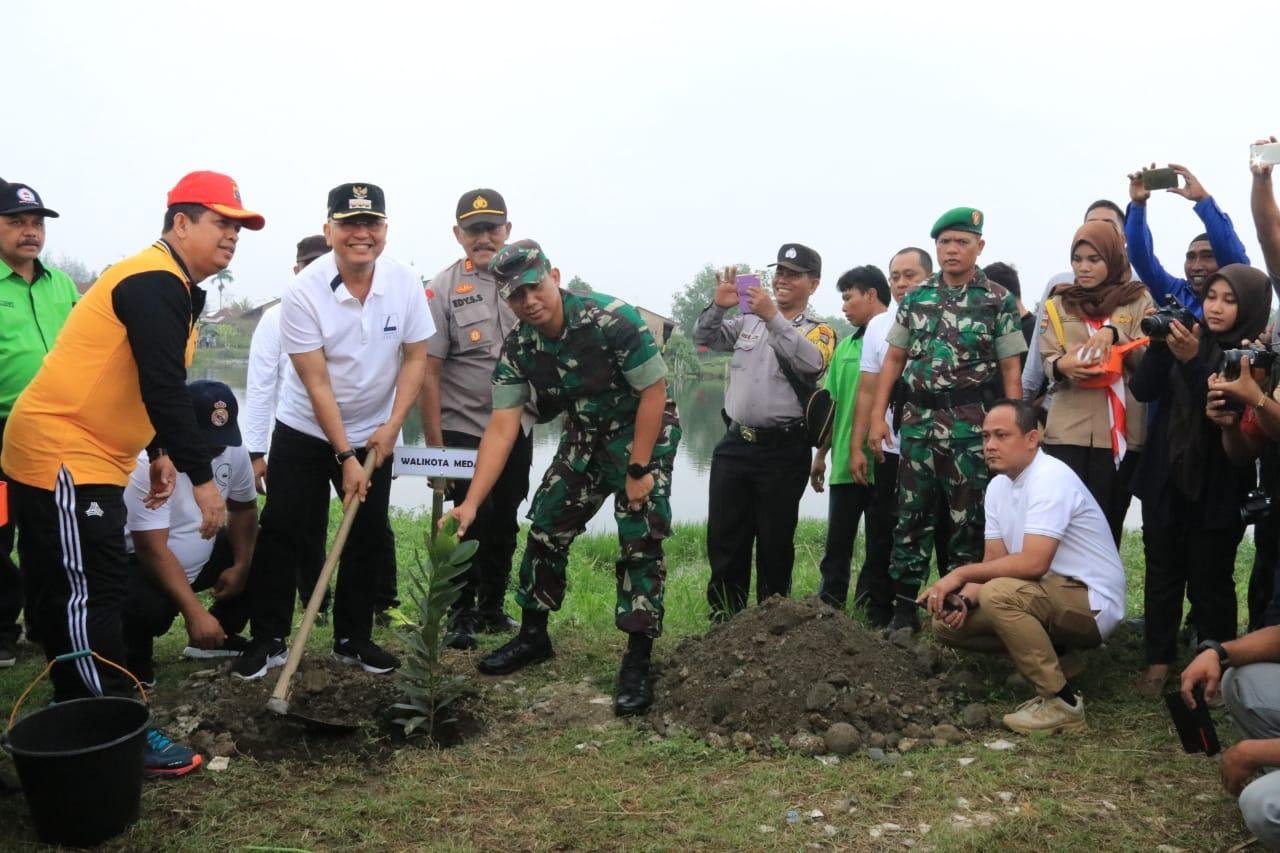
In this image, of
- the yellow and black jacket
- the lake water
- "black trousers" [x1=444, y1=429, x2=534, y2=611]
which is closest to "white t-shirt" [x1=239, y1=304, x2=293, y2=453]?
"black trousers" [x1=444, y1=429, x2=534, y2=611]

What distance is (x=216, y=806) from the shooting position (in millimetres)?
3082

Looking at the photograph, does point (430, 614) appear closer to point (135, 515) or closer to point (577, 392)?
point (577, 392)

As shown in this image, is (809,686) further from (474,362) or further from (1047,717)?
(474,362)

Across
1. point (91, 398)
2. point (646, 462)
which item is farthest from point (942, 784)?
point (91, 398)

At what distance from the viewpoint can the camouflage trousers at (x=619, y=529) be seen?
4.09m

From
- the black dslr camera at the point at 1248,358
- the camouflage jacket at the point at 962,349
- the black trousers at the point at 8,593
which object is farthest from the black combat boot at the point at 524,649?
the black dslr camera at the point at 1248,358

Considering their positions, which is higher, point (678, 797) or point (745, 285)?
point (745, 285)

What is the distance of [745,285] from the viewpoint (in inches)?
186

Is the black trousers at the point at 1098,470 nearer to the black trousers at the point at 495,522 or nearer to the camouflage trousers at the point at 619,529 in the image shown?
the camouflage trousers at the point at 619,529

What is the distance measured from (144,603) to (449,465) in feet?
4.58

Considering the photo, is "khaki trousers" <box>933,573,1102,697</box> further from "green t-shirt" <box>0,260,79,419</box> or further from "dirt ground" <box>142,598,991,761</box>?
"green t-shirt" <box>0,260,79,419</box>

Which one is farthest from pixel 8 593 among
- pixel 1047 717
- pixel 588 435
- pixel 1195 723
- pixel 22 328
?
pixel 1195 723

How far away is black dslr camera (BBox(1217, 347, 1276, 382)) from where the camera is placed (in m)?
3.30

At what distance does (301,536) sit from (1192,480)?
3551mm
